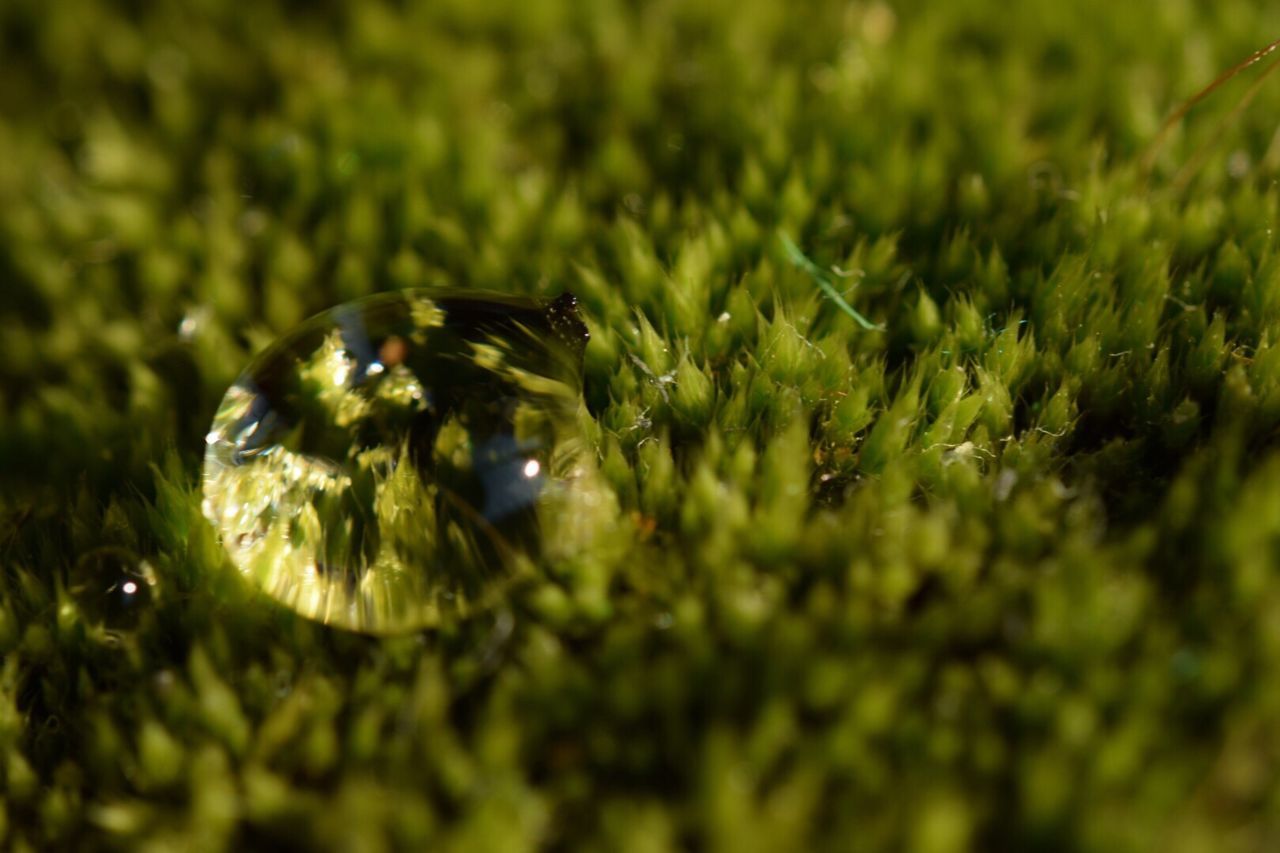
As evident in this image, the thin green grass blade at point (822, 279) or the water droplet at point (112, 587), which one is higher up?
the thin green grass blade at point (822, 279)

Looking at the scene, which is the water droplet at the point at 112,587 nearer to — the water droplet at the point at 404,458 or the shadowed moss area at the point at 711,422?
the shadowed moss area at the point at 711,422

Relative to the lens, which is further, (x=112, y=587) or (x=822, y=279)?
(x=822, y=279)

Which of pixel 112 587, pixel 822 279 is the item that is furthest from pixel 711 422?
pixel 112 587

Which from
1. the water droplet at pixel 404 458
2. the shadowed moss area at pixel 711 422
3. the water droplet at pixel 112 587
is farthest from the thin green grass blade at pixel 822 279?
the water droplet at pixel 112 587

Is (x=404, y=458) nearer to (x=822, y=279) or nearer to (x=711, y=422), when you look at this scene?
(x=711, y=422)

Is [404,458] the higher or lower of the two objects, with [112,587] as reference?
higher

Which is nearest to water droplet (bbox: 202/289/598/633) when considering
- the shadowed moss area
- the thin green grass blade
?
the shadowed moss area

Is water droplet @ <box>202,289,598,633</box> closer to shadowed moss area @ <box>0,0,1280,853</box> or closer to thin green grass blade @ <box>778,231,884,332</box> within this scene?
shadowed moss area @ <box>0,0,1280,853</box>
